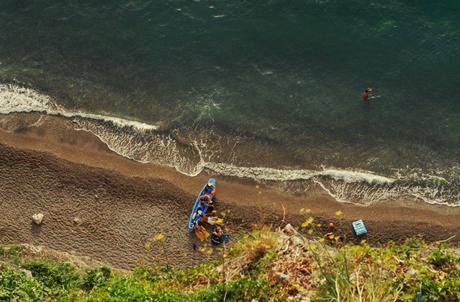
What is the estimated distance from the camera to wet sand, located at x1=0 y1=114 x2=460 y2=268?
31.1m

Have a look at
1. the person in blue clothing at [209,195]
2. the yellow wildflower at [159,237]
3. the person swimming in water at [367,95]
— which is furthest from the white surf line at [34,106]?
the person swimming in water at [367,95]

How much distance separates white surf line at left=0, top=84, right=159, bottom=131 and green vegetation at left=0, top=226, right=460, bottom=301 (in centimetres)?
1248

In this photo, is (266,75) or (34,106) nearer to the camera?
(34,106)

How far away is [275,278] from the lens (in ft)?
63.6

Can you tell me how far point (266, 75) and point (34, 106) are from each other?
17.2 metres

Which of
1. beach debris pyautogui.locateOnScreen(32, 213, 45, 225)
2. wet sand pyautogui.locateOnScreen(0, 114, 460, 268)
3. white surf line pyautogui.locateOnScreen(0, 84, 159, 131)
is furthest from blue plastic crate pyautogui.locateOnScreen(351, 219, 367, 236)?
beach debris pyautogui.locateOnScreen(32, 213, 45, 225)

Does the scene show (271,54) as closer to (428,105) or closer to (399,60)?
(399,60)

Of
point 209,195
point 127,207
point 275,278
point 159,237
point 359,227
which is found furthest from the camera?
point 127,207

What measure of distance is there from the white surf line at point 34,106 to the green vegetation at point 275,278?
41.0ft

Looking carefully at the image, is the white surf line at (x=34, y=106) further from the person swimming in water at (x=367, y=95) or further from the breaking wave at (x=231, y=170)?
the person swimming in water at (x=367, y=95)

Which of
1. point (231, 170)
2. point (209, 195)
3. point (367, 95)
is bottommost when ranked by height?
point (209, 195)

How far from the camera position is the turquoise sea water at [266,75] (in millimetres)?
33938

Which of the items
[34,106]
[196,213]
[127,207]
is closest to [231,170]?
[196,213]

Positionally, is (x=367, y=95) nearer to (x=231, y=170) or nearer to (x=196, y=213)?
(x=231, y=170)
